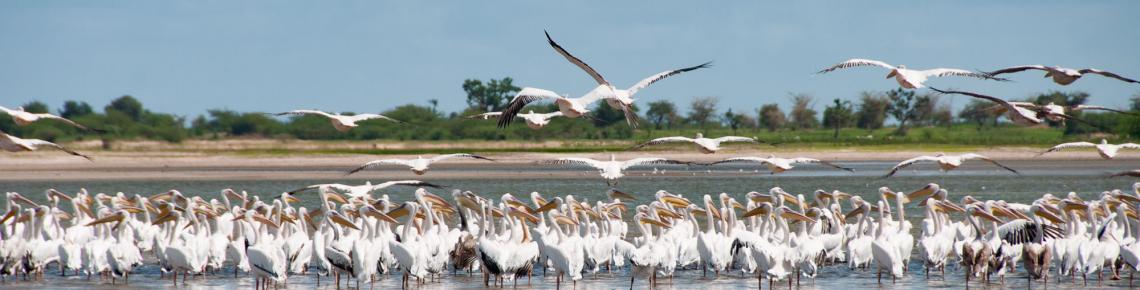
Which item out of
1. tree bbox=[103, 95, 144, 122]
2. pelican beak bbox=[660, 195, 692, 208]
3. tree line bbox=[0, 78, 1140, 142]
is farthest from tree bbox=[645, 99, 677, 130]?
pelican beak bbox=[660, 195, 692, 208]

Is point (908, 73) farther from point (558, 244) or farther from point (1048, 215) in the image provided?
point (558, 244)

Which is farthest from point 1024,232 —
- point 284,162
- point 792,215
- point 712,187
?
point 284,162

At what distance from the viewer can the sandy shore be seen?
29078 mm

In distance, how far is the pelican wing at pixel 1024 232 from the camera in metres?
10.6

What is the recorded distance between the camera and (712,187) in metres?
23.5

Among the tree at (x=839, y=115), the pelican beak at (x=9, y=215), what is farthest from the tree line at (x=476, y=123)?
the pelican beak at (x=9, y=215)

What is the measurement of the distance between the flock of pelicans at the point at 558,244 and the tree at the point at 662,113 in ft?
182

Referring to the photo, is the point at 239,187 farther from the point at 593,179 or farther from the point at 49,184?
the point at 593,179

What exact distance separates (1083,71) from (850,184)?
14357 millimetres

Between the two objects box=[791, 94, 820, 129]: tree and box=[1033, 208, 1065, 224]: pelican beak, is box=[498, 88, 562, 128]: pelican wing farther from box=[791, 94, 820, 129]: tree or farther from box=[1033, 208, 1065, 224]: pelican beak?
box=[791, 94, 820, 129]: tree

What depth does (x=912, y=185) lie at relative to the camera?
2444 cm

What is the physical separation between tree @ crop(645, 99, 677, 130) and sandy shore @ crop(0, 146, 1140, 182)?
97.7ft

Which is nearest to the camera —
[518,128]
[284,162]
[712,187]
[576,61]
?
[576,61]

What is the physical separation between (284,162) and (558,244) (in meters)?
24.8
